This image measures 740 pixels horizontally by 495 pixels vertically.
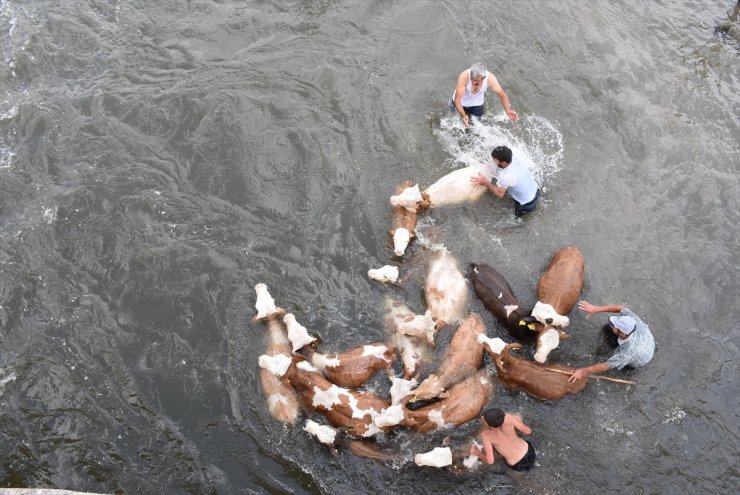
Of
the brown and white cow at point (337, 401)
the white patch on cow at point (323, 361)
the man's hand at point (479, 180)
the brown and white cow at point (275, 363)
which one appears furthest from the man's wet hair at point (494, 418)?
the man's hand at point (479, 180)

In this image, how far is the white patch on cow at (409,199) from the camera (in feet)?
29.7

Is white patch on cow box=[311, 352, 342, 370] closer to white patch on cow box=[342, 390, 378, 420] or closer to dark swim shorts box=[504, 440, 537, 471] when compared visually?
white patch on cow box=[342, 390, 378, 420]

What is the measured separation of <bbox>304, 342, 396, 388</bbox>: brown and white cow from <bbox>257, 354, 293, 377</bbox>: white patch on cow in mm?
443

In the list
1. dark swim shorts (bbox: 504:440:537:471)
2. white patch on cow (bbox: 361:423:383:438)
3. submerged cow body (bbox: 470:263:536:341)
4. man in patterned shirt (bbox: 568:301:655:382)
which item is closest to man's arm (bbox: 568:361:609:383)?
man in patterned shirt (bbox: 568:301:655:382)

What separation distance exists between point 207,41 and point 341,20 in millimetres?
2825

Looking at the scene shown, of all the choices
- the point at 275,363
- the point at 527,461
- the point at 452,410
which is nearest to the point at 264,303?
the point at 275,363

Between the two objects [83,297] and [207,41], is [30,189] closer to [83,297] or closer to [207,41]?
[83,297]

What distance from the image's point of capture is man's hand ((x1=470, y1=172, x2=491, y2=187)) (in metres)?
9.18

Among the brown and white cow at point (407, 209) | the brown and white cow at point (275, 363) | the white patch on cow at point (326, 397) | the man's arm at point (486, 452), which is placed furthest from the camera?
the brown and white cow at point (407, 209)

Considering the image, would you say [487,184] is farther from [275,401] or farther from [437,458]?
[275,401]

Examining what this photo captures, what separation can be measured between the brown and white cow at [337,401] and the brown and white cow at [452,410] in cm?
42

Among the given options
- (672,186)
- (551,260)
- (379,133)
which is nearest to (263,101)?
(379,133)

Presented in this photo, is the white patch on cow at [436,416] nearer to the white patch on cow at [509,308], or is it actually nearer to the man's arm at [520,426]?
the man's arm at [520,426]

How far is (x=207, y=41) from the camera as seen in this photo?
451 inches
